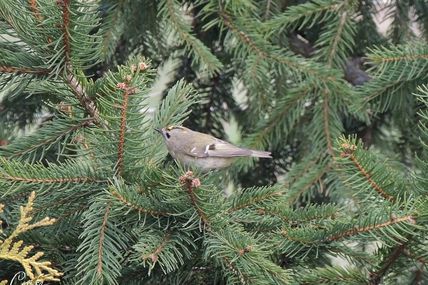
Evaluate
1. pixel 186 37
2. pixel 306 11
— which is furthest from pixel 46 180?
pixel 306 11

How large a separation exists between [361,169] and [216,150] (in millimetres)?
528

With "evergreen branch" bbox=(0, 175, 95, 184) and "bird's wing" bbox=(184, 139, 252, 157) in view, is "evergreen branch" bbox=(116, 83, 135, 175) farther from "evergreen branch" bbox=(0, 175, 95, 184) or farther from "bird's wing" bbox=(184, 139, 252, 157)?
"bird's wing" bbox=(184, 139, 252, 157)

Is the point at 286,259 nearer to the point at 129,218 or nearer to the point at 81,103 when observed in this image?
the point at 129,218

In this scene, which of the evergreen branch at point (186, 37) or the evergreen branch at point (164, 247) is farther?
the evergreen branch at point (186, 37)

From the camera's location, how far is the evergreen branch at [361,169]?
1166 millimetres

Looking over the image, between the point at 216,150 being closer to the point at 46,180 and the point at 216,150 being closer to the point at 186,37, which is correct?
the point at 186,37

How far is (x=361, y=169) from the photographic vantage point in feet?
3.94

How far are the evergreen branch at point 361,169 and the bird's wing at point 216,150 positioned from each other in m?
0.50

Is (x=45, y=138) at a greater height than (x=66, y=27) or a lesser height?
lesser

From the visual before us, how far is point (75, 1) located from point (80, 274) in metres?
0.43

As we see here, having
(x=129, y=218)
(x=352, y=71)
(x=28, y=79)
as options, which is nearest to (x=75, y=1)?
(x=28, y=79)

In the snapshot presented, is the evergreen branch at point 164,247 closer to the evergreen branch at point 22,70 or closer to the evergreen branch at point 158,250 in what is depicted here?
the evergreen branch at point 158,250

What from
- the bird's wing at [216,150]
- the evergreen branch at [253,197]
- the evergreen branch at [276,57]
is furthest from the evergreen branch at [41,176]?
the evergreen branch at [276,57]

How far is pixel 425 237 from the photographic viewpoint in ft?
3.81
